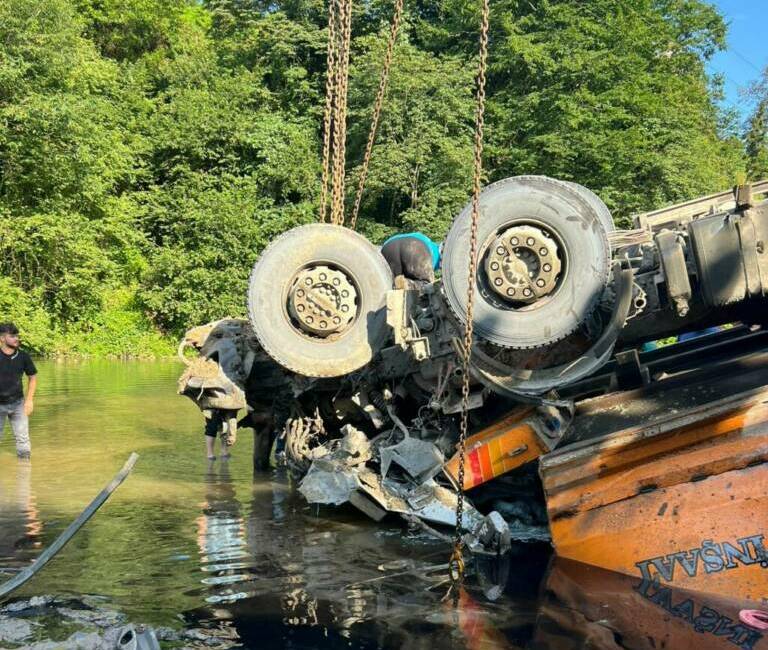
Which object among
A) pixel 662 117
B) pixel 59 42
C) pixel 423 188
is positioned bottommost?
pixel 423 188

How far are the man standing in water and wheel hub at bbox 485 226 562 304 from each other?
17.7 ft

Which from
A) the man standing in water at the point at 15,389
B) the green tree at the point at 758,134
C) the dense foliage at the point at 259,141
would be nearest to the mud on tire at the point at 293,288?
the man standing in water at the point at 15,389

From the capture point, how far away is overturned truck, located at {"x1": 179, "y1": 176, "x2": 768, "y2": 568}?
5.20 m

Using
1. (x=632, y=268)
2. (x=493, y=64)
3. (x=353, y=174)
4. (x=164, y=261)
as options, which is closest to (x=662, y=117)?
(x=493, y=64)

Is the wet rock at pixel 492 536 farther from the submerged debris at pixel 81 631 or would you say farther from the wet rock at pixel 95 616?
the wet rock at pixel 95 616

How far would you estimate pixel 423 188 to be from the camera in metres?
30.9

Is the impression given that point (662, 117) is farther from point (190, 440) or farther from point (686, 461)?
point (686, 461)

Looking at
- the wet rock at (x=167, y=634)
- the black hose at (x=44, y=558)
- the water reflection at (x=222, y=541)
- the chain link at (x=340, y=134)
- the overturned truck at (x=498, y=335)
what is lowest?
the water reflection at (x=222, y=541)

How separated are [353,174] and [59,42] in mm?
10008

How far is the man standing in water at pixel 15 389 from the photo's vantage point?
8641mm

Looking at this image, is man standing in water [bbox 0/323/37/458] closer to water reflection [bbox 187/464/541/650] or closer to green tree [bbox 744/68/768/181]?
water reflection [bbox 187/464/541/650]

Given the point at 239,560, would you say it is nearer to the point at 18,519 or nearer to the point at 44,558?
the point at 44,558

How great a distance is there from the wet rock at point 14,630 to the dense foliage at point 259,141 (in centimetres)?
2338

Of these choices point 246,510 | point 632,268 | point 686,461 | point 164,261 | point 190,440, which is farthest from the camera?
point 164,261
